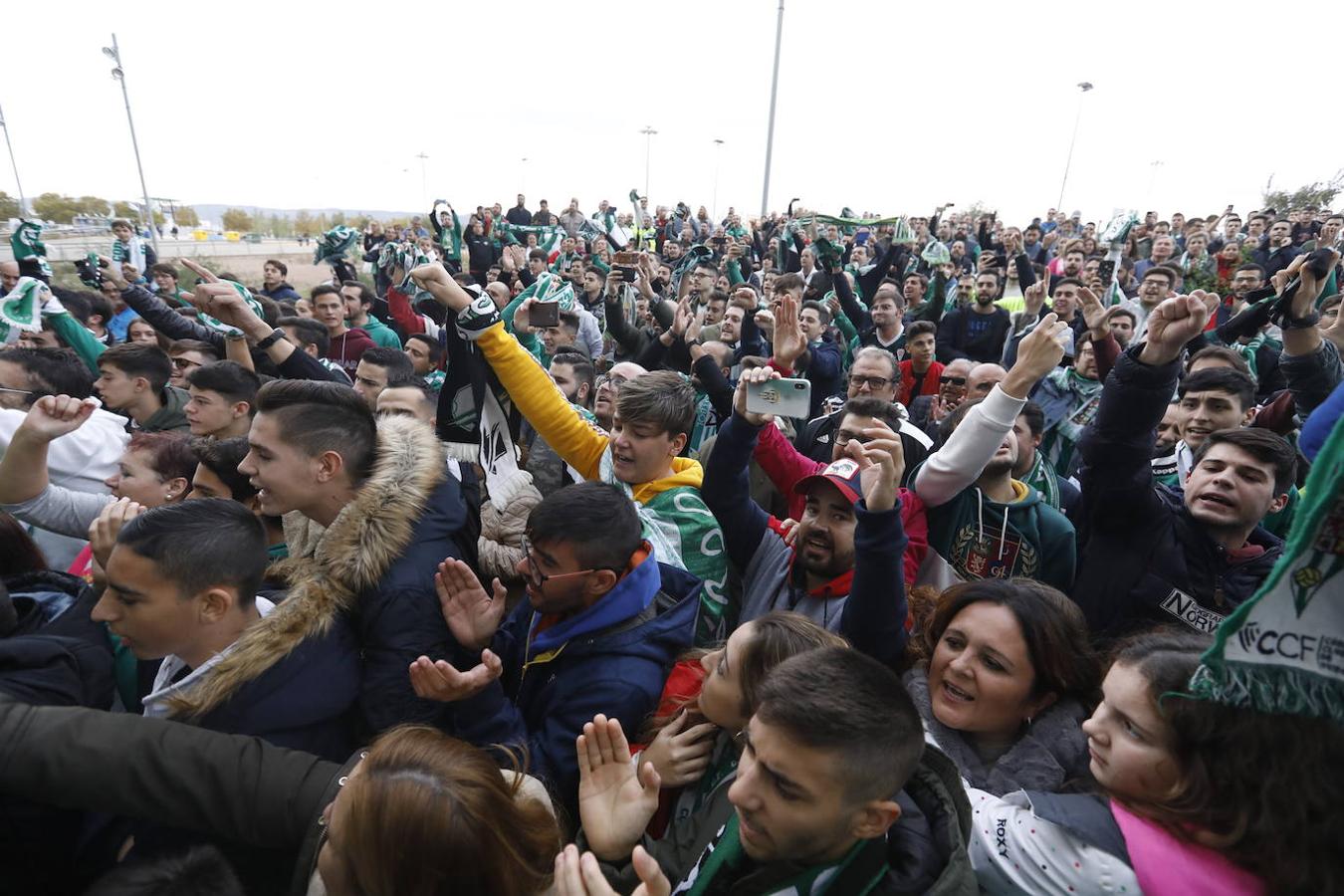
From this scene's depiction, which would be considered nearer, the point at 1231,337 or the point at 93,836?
the point at 93,836

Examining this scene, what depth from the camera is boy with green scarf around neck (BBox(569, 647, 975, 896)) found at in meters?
1.30

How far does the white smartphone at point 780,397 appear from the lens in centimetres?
258

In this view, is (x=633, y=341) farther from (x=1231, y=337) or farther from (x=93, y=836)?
(x=93, y=836)

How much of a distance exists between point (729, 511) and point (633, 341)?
4.98 metres

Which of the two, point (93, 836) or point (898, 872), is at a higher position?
point (898, 872)

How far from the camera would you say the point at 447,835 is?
1.20 m

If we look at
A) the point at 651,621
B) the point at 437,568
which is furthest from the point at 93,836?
the point at 651,621

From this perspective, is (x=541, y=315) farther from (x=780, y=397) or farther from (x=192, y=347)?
(x=192, y=347)

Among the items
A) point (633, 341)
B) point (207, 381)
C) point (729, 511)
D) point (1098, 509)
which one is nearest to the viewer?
point (1098, 509)

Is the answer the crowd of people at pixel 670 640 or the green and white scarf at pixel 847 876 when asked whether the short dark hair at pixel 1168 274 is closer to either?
the crowd of people at pixel 670 640

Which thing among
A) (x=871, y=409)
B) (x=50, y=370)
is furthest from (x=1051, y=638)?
(x=50, y=370)

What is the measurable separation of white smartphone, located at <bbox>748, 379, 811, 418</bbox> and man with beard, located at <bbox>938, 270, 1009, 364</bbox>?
4930 millimetres

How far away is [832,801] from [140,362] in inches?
190

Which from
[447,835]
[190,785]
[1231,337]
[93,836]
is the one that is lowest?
[93,836]
